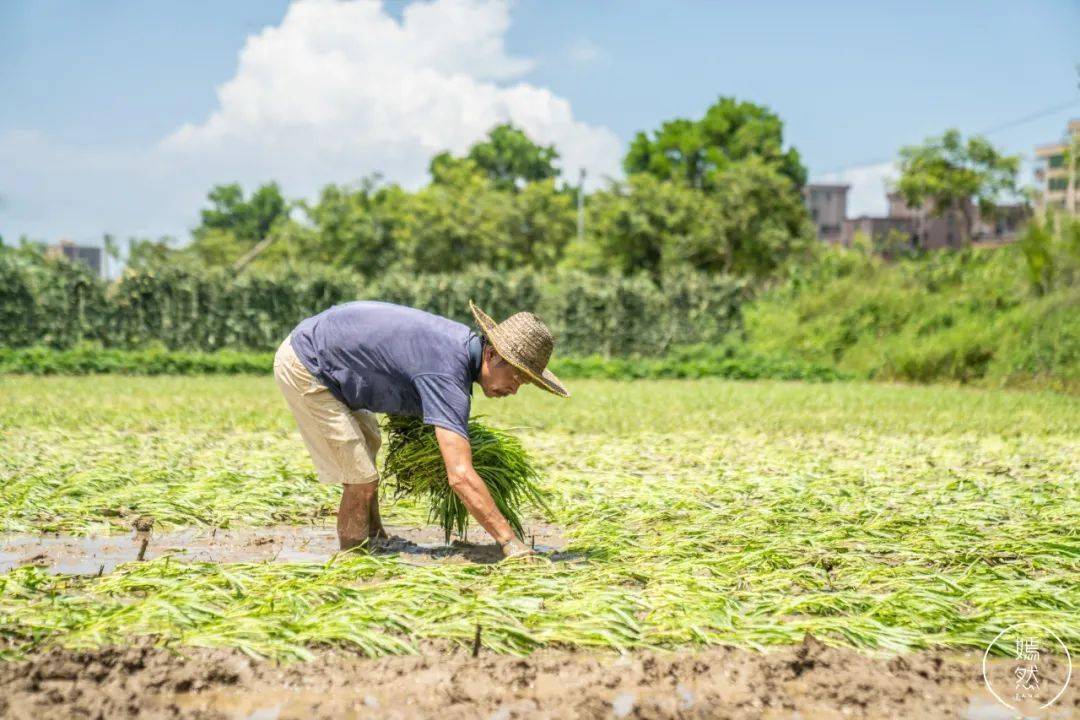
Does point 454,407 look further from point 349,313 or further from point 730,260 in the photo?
point 730,260

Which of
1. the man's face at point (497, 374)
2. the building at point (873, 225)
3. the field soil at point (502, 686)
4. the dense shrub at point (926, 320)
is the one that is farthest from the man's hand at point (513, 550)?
the building at point (873, 225)

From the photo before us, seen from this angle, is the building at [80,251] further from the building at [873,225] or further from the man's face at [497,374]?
the building at [873,225]

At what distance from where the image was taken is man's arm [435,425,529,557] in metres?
4.52

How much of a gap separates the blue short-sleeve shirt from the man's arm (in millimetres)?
50

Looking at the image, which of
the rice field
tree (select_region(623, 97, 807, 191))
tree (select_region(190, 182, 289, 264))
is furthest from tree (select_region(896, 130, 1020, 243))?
tree (select_region(190, 182, 289, 264))

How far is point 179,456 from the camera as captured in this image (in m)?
8.58

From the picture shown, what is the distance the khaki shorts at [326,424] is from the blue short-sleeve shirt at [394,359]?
2.3 inches

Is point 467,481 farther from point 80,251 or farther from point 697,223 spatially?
point 80,251

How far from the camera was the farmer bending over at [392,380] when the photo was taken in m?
4.64

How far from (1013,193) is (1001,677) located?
5055 cm

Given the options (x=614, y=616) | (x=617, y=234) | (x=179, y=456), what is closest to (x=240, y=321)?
(x=179, y=456)

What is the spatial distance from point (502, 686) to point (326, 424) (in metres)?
2.21

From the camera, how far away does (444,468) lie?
17.8 feet

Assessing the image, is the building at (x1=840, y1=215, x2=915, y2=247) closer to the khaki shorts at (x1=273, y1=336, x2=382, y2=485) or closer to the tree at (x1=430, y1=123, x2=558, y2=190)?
the tree at (x1=430, y1=123, x2=558, y2=190)
